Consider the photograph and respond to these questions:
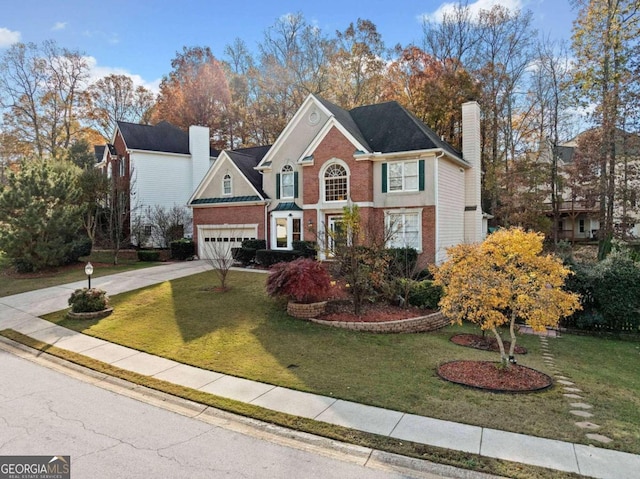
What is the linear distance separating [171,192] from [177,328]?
74.1 ft

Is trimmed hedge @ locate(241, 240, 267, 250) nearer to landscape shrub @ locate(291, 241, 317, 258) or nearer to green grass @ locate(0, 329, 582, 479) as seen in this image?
landscape shrub @ locate(291, 241, 317, 258)

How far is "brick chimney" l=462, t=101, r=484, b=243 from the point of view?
71.6ft

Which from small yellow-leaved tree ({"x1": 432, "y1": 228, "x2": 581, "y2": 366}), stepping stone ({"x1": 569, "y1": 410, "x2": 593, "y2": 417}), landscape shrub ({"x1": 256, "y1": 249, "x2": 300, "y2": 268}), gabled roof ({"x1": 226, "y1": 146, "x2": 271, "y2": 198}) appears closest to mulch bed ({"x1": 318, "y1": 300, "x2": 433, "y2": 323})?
small yellow-leaved tree ({"x1": 432, "y1": 228, "x2": 581, "y2": 366})

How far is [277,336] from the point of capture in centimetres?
991

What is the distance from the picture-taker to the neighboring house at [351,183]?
18750 millimetres

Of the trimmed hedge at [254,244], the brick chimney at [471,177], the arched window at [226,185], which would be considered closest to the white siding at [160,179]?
the arched window at [226,185]

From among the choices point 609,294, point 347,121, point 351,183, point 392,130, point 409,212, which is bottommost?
point 609,294

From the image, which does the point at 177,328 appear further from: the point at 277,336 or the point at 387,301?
the point at 387,301

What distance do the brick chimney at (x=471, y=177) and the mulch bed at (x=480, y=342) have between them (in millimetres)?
11812

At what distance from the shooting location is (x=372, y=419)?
224 inches

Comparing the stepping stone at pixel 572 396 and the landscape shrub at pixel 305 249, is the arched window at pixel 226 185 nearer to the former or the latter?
the landscape shrub at pixel 305 249

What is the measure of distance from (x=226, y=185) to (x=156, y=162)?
9.07m

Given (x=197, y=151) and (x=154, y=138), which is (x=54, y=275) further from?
(x=197, y=151)

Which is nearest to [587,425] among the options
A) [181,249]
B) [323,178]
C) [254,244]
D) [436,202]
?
[436,202]
